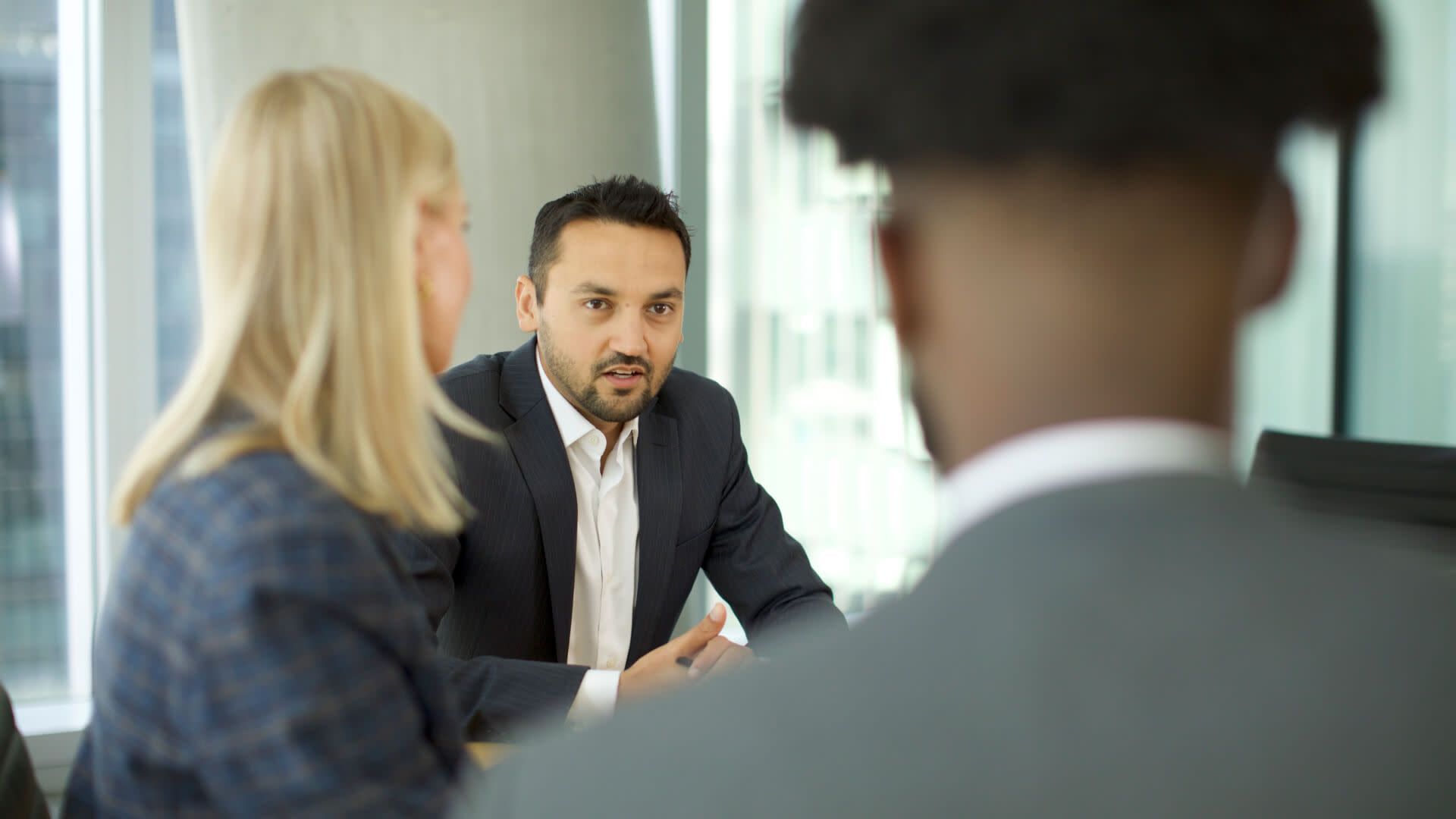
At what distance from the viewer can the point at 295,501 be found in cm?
85

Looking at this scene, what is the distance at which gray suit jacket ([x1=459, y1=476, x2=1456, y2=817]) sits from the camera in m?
0.33

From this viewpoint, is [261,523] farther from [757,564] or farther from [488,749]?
[757,564]

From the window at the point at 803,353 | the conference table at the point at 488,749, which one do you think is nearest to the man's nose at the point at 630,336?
A: the conference table at the point at 488,749

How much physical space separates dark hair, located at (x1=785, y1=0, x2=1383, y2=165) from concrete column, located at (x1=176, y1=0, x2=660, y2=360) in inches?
111

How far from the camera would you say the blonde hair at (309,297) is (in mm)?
930

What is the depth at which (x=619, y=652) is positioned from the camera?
7.22ft

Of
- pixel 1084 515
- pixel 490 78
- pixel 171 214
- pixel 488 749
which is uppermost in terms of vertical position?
pixel 490 78

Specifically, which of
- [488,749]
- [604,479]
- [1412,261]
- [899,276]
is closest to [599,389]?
[604,479]

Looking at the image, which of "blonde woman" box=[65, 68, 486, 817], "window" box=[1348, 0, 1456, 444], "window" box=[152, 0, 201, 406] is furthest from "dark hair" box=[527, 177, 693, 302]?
"window" box=[1348, 0, 1456, 444]

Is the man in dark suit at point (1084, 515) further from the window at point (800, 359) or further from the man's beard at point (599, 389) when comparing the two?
the window at point (800, 359)

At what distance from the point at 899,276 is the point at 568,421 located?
1.80m

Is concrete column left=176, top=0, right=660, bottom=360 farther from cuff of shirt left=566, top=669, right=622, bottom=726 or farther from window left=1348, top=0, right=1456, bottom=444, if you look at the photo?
window left=1348, top=0, right=1456, bottom=444

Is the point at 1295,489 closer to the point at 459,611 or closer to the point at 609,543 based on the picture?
the point at 609,543

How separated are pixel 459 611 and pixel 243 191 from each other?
1.24 metres
